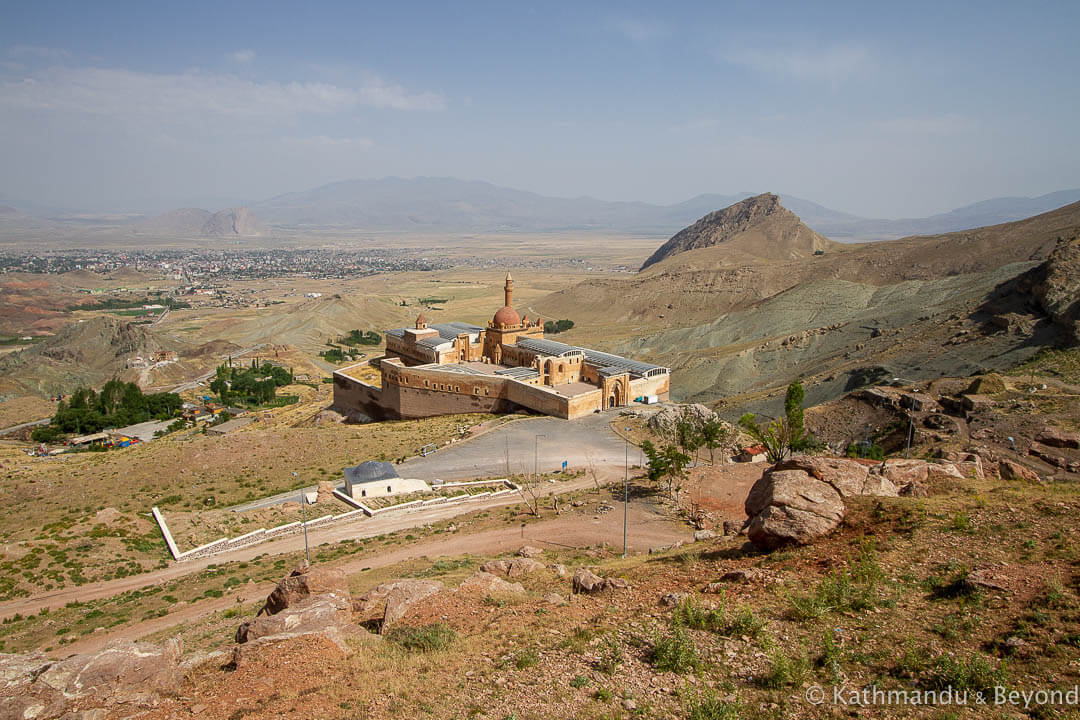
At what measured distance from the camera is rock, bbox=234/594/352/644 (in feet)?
36.1

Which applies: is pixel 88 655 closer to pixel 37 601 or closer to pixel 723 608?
pixel 723 608

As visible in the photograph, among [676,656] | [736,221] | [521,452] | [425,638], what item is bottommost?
[521,452]

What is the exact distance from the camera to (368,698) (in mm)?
8812

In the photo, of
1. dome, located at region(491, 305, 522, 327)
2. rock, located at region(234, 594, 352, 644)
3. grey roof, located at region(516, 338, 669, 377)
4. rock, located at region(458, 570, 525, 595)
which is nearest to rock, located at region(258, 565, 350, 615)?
rock, located at region(234, 594, 352, 644)

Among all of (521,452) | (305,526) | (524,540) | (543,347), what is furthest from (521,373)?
(524,540)

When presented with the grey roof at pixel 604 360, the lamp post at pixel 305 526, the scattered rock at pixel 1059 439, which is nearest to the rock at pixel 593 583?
the lamp post at pixel 305 526

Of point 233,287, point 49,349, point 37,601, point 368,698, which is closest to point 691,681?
point 368,698

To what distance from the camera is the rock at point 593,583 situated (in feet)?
41.9

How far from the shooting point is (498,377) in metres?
40.7

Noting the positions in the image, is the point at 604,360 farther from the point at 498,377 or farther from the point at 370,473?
the point at 370,473

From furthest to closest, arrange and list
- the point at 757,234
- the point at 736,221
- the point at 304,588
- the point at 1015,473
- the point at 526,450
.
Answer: the point at 736,221
the point at 757,234
the point at 526,450
the point at 1015,473
the point at 304,588

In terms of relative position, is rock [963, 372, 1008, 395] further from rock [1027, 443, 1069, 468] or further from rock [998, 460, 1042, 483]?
rock [998, 460, 1042, 483]

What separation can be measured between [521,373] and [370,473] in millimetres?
15055

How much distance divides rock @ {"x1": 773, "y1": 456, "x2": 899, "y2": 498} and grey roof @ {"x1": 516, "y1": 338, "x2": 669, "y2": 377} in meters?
25.4
